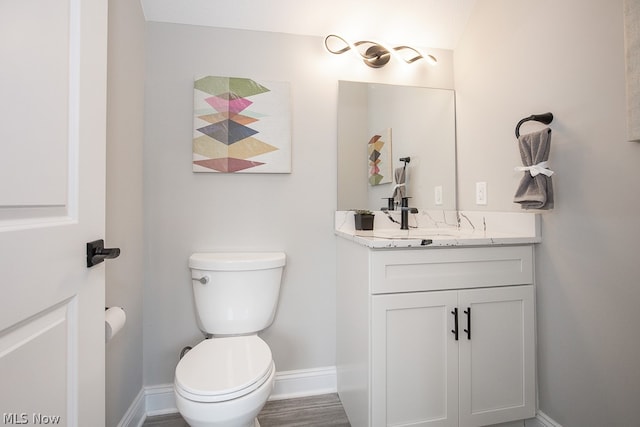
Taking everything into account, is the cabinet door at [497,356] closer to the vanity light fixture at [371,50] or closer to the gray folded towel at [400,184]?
the gray folded towel at [400,184]

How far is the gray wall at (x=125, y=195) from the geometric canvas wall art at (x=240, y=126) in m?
0.28

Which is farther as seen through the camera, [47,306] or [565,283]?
[565,283]

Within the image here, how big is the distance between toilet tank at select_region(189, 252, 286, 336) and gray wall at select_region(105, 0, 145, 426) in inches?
10.8

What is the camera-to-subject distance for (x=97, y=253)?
0.69 metres

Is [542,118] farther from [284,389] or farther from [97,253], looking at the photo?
[284,389]

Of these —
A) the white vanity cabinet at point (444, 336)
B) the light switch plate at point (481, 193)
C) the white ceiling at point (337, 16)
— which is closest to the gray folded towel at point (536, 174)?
the white vanity cabinet at point (444, 336)

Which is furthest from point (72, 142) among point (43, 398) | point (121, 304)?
point (121, 304)

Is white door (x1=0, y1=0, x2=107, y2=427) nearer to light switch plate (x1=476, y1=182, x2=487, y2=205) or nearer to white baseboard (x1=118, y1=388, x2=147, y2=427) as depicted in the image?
white baseboard (x1=118, y1=388, x2=147, y2=427)

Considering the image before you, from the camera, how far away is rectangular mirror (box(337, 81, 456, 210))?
5.37ft

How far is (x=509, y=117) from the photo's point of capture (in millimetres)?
1355

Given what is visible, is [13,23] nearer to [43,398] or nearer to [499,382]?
[43,398]

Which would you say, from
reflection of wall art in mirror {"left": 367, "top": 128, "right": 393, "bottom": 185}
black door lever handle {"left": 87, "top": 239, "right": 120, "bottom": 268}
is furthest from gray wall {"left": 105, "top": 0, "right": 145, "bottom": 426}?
reflection of wall art in mirror {"left": 367, "top": 128, "right": 393, "bottom": 185}

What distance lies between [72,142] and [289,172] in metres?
1.01

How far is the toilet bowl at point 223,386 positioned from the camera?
91 centimetres
